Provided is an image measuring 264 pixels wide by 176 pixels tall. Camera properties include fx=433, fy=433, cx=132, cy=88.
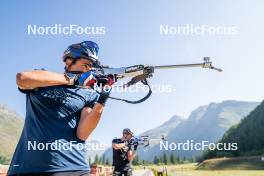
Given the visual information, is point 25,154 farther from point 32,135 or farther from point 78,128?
point 78,128

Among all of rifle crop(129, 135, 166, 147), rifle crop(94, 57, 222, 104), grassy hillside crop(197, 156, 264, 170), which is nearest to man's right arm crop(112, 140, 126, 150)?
rifle crop(129, 135, 166, 147)

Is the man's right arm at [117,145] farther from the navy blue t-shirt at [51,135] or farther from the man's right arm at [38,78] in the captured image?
the man's right arm at [38,78]

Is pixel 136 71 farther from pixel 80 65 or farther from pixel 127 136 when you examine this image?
pixel 127 136

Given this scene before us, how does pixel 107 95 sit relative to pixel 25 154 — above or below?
above

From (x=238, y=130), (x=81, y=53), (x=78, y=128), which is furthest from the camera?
(x=238, y=130)

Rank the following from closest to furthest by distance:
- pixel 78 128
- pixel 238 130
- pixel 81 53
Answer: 1. pixel 78 128
2. pixel 81 53
3. pixel 238 130

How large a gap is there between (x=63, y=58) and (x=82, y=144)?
100 centimetres

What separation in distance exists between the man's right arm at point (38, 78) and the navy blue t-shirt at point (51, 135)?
30 cm

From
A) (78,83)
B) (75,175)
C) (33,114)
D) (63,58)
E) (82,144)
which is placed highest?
(63,58)

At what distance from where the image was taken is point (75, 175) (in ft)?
13.3

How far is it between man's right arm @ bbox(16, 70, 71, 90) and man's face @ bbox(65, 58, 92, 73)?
510 millimetres

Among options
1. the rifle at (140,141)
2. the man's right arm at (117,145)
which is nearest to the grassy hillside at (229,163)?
the rifle at (140,141)

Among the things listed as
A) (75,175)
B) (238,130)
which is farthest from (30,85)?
(238,130)

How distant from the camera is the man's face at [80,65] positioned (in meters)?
4.55
